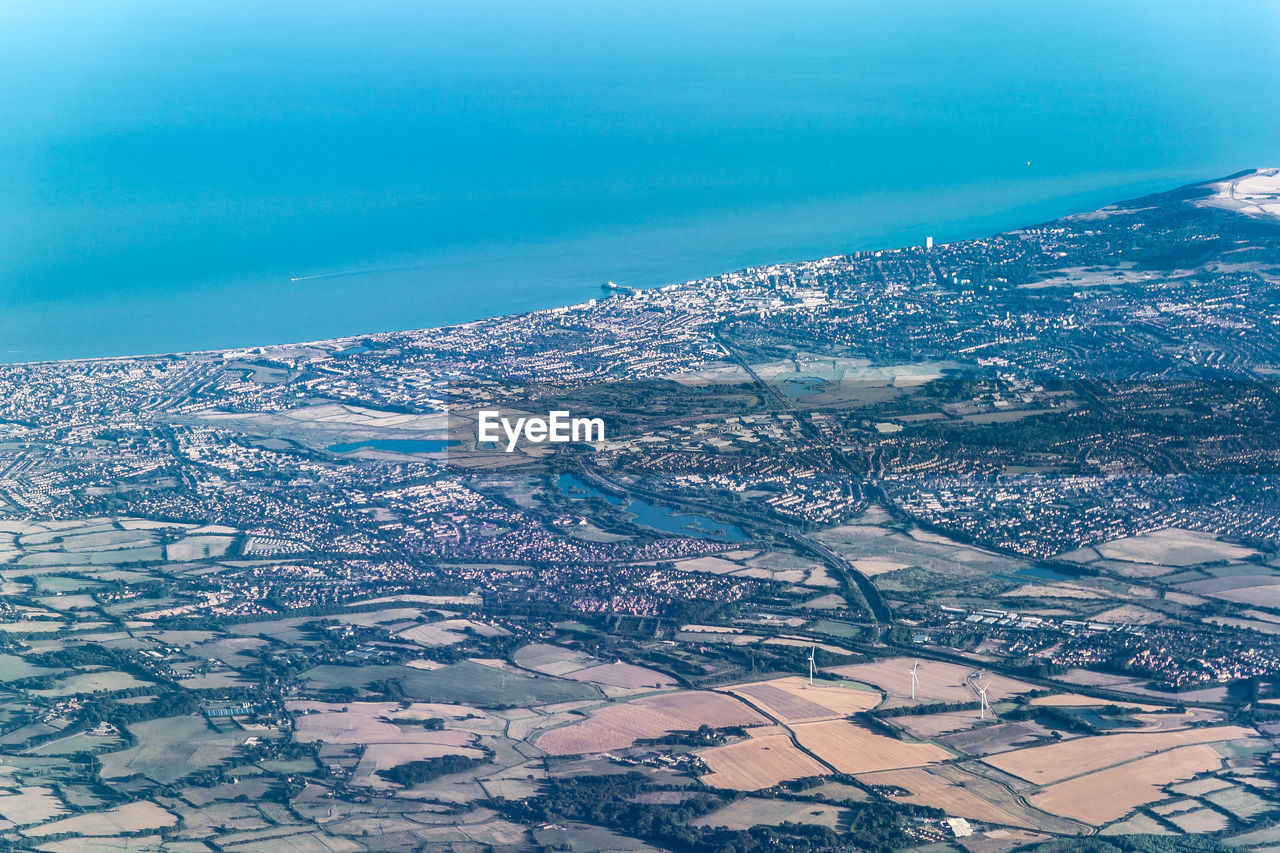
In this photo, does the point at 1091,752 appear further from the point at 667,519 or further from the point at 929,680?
the point at 667,519

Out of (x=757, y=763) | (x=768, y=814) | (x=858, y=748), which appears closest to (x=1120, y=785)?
(x=858, y=748)

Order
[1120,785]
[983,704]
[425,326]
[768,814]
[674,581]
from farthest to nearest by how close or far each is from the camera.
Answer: [425,326], [674,581], [983,704], [1120,785], [768,814]

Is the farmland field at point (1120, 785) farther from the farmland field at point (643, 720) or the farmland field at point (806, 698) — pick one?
the farmland field at point (643, 720)

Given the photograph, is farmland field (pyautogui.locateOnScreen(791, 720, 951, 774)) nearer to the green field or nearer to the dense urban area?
the dense urban area

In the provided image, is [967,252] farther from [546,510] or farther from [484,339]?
[546,510]

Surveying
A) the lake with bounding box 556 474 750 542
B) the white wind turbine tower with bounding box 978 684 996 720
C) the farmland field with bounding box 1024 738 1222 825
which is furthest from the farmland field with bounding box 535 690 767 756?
the lake with bounding box 556 474 750 542

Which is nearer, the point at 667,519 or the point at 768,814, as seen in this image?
the point at 768,814

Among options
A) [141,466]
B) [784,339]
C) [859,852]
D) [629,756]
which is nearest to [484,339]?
[784,339]

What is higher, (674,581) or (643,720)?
(674,581)
